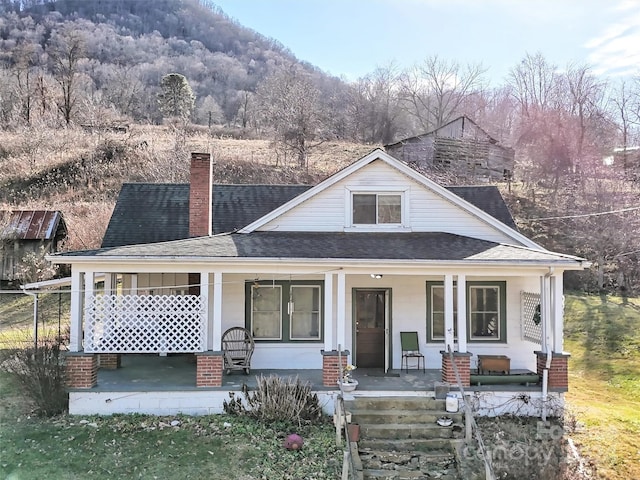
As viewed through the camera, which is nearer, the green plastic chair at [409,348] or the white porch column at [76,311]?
the white porch column at [76,311]

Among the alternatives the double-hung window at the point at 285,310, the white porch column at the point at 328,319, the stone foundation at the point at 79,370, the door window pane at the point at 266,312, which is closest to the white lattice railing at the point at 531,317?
the white porch column at the point at 328,319

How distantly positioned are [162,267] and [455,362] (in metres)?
6.23

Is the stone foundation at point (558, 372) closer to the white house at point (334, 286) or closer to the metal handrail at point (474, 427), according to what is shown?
the white house at point (334, 286)

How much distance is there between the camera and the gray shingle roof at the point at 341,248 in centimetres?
1066

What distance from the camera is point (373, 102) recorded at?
183 feet

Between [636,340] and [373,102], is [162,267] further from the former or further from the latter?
[373,102]

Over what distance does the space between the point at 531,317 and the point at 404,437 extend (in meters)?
4.81

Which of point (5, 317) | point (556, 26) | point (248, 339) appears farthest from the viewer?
point (5, 317)

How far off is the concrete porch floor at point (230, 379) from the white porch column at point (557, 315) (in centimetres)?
101

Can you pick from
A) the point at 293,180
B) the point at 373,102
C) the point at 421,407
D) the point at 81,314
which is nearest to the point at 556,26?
the point at 421,407

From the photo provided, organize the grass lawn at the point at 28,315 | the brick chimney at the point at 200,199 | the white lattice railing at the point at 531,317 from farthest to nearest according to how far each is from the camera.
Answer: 1. the grass lawn at the point at 28,315
2. the brick chimney at the point at 200,199
3. the white lattice railing at the point at 531,317

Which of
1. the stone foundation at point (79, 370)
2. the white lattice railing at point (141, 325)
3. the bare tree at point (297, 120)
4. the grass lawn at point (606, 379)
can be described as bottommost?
the grass lawn at point (606, 379)

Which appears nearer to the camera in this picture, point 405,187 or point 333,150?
point 405,187

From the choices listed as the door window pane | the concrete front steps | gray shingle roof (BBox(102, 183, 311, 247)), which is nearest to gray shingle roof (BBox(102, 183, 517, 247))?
gray shingle roof (BBox(102, 183, 311, 247))
